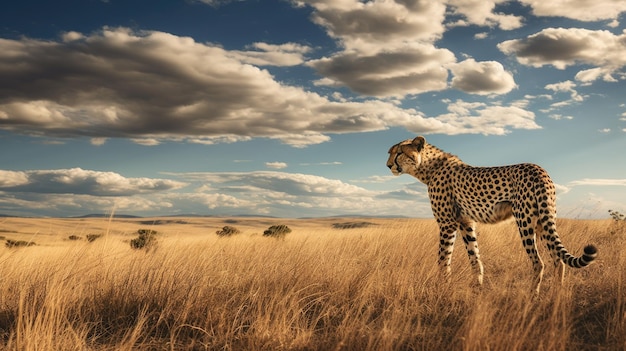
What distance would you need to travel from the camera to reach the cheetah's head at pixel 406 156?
724cm

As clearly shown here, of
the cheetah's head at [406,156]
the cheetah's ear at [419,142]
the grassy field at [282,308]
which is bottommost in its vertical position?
the grassy field at [282,308]

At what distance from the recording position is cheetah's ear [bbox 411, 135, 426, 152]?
7.22 metres

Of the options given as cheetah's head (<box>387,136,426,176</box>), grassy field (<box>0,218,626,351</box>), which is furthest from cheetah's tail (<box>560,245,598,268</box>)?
cheetah's head (<box>387,136,426,176</box>)

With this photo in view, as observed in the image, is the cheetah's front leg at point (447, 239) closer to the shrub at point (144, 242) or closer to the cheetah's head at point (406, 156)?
the cheetah's head at point (406, 156)

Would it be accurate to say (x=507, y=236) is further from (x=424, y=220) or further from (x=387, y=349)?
(x=387, y=349)

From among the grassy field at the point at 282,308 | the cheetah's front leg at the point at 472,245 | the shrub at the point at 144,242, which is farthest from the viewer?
the shrub at the point at 144,242

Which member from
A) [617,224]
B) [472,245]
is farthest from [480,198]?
[617,224]

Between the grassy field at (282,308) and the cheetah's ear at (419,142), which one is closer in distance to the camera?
the grassy field at (282,308)

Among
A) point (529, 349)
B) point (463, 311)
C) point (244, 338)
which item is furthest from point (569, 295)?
point (244, 338)

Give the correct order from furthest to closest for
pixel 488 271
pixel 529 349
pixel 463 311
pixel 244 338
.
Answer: pixel 488 271 → pixel 463 311 → pixel 244 338 → pixel 529 349

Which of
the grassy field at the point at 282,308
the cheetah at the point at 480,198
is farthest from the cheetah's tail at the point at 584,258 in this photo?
the grassy field at the point at 282,308

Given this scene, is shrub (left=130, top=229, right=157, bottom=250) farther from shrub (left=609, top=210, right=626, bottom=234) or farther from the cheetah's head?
shrub (left=609, top=210, right=626, bottom=234)

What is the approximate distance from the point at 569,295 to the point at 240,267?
3910 millimetres

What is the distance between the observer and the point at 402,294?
502 cm
